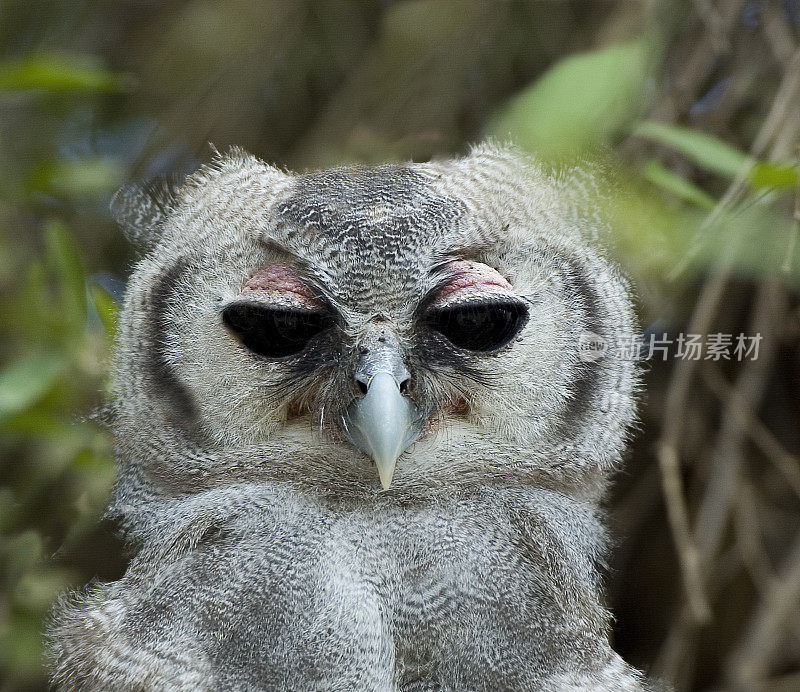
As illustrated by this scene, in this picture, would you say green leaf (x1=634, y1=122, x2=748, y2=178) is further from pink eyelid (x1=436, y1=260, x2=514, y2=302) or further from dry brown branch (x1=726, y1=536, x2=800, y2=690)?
dry brown branch (x1=726, y1=536, x2=800, y2=690)

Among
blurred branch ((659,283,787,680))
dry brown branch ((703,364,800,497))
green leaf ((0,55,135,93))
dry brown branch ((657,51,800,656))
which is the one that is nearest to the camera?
green leaf ((0,55,135,93))

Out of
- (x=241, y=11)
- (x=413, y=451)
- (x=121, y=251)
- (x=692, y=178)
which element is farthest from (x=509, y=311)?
(x=241, y=11)

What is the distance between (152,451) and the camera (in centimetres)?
94

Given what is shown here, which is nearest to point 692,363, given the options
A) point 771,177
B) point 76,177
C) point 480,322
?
point 771,177

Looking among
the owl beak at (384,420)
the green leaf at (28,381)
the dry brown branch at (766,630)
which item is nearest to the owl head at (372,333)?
the owl beak at (384,420)

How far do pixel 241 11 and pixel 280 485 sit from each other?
1266mm

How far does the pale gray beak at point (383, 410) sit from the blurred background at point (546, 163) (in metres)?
0.30

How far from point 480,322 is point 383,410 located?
0.41 feet

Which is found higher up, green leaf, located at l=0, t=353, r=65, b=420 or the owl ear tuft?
the owl ear tuft

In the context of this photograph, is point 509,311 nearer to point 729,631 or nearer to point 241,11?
point 241,11

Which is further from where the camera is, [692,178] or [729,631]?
[729,631]

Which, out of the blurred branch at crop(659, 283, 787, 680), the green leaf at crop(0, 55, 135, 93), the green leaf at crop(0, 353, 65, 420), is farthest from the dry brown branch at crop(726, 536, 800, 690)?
the green leaf at crop(0, 55, 135, 93)

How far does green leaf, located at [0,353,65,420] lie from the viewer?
104 cm

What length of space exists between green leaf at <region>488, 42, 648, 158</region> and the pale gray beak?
0.32 m
